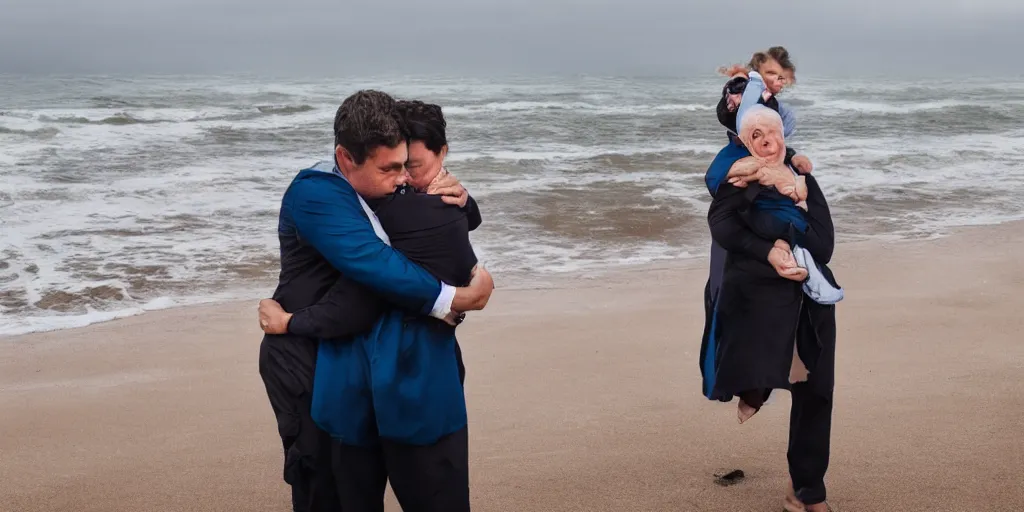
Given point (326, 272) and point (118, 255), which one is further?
point (118, 255)

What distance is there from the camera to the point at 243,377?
571cm

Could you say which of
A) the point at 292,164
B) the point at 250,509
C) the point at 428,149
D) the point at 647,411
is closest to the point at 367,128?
the point at 428,149

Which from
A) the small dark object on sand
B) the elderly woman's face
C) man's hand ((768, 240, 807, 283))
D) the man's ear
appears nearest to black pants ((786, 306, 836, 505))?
man's hand ((768, 240, 807, 283))

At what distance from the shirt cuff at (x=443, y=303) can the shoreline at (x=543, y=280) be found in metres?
5.02

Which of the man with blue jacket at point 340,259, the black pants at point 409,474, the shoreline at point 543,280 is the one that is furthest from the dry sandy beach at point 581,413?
the man with blue jacket at point 340,259

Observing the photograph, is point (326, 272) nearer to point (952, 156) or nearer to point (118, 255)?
point (118, 255)

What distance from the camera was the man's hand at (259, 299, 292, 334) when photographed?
272 cm

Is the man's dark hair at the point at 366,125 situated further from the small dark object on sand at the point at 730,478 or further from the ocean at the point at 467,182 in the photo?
the ocean at the point at 467,182

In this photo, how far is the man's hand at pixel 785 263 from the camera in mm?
3396

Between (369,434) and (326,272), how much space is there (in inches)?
17.7

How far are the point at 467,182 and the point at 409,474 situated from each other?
12.2m

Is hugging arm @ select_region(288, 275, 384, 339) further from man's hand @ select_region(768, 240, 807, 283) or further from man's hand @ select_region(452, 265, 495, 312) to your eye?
man's hand @ select_region(768, 240, 807, 283)

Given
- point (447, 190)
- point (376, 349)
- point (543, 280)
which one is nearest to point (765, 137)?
point (447, 190)

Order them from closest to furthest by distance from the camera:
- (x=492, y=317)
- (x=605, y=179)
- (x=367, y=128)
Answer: (x=367, y=128) < (x=492, y=317) < (x=605, y=179)
